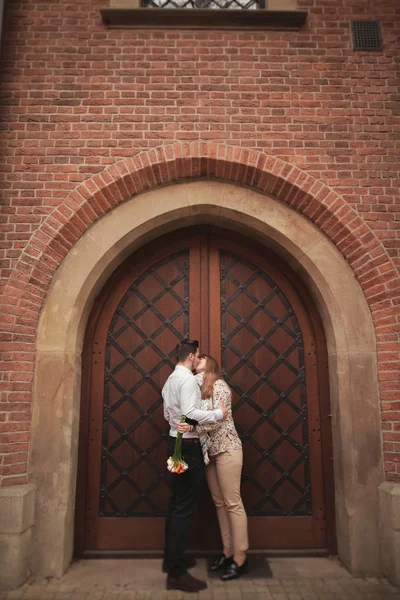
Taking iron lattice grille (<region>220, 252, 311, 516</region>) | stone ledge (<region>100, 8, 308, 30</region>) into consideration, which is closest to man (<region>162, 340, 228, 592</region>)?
iron lattice grille (<region>220, 252, 311, 516</region>)

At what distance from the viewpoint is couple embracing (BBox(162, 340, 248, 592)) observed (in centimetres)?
362

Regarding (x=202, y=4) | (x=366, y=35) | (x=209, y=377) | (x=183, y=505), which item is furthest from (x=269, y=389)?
(x=202, y=4)

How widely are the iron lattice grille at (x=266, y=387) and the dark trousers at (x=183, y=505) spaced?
0.96 meters

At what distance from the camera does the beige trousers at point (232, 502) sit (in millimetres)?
3719

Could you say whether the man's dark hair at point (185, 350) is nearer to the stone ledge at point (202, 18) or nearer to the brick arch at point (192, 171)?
the brick arch at point (192, 171)

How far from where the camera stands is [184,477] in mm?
3668

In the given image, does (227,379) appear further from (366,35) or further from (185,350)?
(366,35)

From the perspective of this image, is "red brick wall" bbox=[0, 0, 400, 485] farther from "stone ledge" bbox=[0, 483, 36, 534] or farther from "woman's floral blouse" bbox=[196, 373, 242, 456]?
"woman's floral blouse" bbox=[196, 373, 242, 456]

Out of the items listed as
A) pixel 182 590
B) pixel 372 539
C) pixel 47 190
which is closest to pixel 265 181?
pixel 47 190

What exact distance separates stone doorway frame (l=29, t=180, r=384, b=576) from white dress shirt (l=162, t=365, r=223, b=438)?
104 cm

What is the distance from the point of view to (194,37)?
15.5 feet

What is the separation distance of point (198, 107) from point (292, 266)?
1968 millimetres

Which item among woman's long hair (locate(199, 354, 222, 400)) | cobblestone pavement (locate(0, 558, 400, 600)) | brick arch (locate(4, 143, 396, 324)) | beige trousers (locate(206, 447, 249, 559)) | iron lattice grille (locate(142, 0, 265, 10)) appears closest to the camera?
cobblestone pavement (locate(0, 558, 400, 600))

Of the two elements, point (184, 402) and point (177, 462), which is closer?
point (177, 462)
